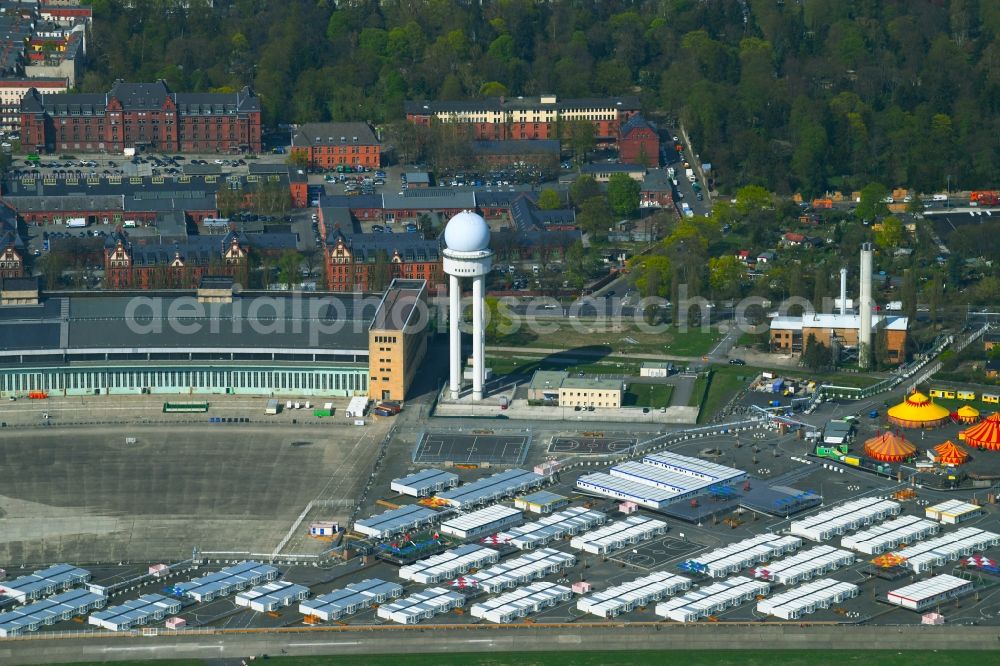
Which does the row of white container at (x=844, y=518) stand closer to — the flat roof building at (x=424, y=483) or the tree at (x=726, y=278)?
the flat roof building at (x=424, y=483)

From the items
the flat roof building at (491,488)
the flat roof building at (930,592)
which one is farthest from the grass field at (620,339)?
the flat roof building at (930,592)

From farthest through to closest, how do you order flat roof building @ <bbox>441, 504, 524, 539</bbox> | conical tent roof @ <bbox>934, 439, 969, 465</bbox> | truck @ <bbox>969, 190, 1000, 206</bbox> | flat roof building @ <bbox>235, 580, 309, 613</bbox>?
truck @ <bbox>969, 190, 1000, 206</bbox>, conical tent roof @ <bbox>934, 439, 969, 465</bbox>, flat roof building @ <bbox>441, 504, 524, 539</bbox>, flat roof building @ <bbox>235, 580, 309, 613</bbox>

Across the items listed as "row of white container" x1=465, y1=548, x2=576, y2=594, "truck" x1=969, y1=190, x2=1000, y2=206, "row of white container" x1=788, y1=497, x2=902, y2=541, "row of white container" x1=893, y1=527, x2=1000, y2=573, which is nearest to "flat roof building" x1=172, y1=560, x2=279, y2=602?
"row of white container" x1=465, y1=548, x2=576, y2=594

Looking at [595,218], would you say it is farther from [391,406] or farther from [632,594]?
[632,594]

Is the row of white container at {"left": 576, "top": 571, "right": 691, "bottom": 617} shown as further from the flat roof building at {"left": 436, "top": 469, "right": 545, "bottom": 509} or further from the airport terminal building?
the airport terminal building

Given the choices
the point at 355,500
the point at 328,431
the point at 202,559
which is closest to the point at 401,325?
the point at 328,431
